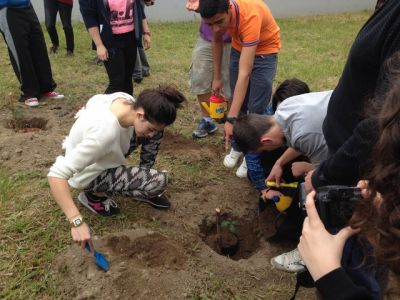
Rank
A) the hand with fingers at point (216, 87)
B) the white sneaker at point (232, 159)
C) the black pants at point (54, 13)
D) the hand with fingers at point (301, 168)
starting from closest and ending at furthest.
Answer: the hand with fingers at point (301, 168), the white sneaker at point (232, 159), the hand with fingers at point (216, 87), the black pants at point (54, 13)

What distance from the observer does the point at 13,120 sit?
3848mm

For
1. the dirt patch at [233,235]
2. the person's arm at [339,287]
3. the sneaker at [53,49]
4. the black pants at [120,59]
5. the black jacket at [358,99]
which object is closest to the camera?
the person's arm at [339,287]

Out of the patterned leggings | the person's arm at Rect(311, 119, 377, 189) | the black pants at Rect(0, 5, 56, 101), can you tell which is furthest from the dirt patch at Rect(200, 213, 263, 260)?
the black pants at Rect(0, 5, 56, 101)

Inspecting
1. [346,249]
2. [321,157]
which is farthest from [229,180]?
[346,249]

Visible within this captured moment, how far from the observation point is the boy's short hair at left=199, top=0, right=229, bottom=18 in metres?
2.56

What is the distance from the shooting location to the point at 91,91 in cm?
470

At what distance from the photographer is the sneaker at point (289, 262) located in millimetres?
2322

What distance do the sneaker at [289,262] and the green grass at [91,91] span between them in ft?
1.30

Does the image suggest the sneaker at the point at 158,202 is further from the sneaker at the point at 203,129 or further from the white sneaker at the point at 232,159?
the sneaker at the point at 203,129

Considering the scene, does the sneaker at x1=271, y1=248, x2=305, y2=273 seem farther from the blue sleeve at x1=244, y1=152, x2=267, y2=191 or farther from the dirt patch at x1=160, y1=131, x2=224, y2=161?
the dirt patch at x1=160, y1=131, x2=224, y2=161

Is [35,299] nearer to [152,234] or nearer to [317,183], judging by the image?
[152,234]

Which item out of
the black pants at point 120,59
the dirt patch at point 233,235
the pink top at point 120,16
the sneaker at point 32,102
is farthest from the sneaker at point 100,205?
the sneaker at point 32,102

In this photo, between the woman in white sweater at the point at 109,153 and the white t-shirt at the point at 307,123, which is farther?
the white t-shirt at the point at 307,123

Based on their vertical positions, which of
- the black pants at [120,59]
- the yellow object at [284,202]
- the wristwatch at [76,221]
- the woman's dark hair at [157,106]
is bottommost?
the yellow object at [284,202]
